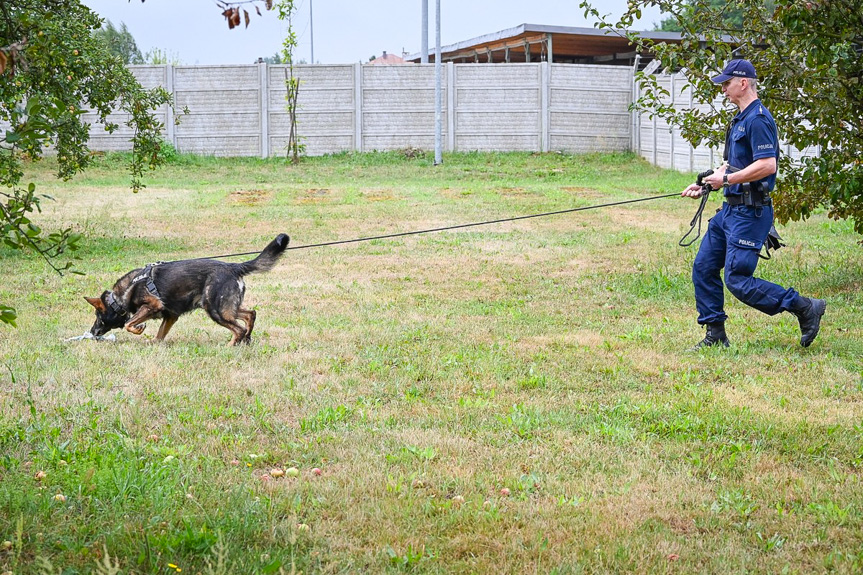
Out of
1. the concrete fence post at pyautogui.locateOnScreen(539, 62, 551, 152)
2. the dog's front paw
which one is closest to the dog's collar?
the dog's front paw

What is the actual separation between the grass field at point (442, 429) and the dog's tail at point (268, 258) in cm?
58

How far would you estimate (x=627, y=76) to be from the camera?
88.6 ft

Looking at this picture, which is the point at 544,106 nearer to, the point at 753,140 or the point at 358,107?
the point at 358,107

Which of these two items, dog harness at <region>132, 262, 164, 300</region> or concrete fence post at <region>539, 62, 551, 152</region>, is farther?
concrete fence post at <region>539, 62, 551, 152</region>

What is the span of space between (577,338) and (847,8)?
11.6 feet

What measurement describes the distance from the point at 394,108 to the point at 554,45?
8.58m

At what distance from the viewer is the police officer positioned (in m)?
6.23

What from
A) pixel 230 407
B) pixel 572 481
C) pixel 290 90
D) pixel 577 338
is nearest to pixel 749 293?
pixel 577 338

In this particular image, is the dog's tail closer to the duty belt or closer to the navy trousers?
the navy trousers

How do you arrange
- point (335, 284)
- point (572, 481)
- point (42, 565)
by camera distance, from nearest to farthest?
point (42, 565)
point (572, 481)
point (335, 284)

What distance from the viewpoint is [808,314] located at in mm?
6516

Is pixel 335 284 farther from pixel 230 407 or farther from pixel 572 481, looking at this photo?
pixel 572 481

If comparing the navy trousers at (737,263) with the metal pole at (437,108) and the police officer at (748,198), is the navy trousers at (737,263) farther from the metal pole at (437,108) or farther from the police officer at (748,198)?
the metal pole at (437,108)

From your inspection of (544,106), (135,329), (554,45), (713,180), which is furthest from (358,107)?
(713,180)
